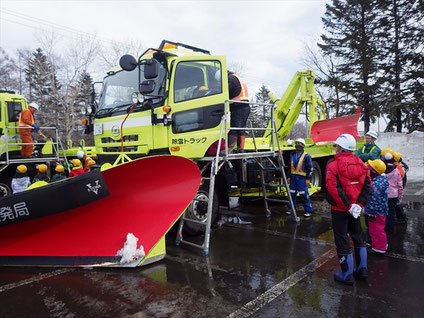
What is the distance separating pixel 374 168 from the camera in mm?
4086

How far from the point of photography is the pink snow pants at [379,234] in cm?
414

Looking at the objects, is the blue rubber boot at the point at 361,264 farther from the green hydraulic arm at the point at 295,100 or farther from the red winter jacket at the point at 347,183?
the green hydraulic arm at the point at 295,100

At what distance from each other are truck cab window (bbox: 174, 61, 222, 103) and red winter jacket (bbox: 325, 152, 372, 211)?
229cm

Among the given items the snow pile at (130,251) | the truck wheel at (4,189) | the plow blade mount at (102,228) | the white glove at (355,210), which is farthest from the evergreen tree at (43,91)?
the white glove at (355,210)

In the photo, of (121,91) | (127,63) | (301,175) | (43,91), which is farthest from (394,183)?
(43,91)

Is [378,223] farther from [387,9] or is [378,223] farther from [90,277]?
[387,9]

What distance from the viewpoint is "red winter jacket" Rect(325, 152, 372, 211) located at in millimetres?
3281

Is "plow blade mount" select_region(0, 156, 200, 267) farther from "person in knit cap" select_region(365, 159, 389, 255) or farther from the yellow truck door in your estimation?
"person in knit cap" select_region(365, 159, 389, 255)

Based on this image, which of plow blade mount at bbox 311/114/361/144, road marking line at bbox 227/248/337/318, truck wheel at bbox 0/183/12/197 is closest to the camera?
road marking line at bbox 227/248/337/318

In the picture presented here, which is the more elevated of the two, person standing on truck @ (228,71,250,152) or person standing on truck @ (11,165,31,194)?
person standing on truck @ (228,71,250,152)


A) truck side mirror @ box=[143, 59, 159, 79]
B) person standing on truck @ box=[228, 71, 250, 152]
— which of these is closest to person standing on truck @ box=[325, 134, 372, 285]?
person standing on truck @ box=[228, 71, 250, 152]

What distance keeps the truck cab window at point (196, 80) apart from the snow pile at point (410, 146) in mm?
12704

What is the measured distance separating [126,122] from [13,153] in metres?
5.03

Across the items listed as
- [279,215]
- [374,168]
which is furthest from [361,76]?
[374,168]
